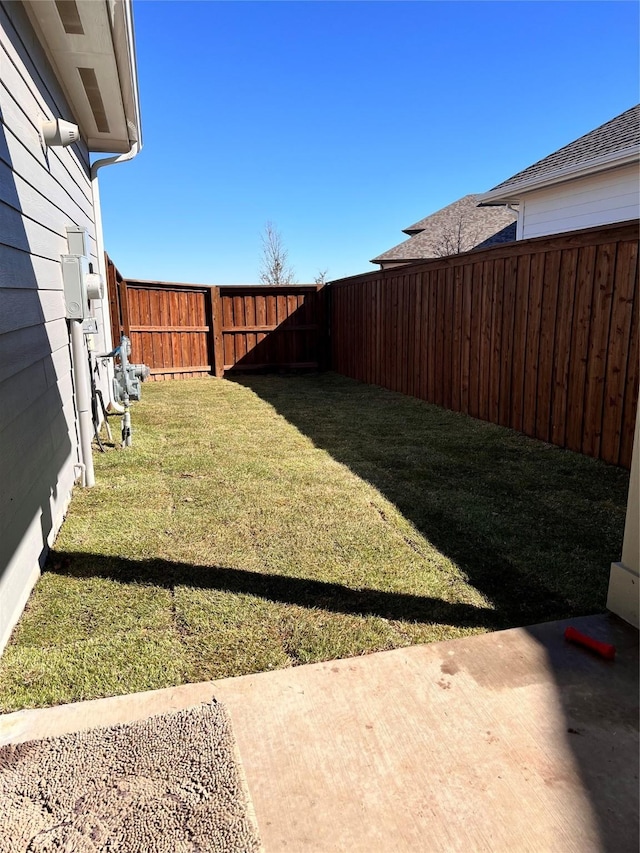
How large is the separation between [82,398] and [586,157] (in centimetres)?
747

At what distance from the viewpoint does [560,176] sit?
25.3 feet

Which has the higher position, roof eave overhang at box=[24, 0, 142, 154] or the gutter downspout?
roof eave overhang at box=[24, 0, 142, 154]

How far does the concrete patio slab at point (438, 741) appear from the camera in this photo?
4.18ft

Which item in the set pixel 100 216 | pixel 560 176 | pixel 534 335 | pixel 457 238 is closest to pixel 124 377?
pixel 100 216

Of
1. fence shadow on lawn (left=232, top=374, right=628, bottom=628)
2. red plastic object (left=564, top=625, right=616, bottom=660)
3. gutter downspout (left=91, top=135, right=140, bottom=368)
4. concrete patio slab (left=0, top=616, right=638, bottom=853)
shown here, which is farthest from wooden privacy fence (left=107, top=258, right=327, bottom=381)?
red plastic object (left=564, top=625, right=616, bottom=660)

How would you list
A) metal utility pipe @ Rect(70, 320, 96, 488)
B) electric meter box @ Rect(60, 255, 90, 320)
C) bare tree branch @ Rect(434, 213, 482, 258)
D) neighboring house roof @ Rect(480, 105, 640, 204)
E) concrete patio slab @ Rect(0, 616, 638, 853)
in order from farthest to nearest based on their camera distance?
bare tree branch @ Rect(434, 213, 482, 258), neighboring house roof @ Rect(480, 105, 640, 204), metal utility pipe @ Rect(70, 320, 96, 488), electric meter box @ Rect(60, 255, 90, 320), concrete patio slab @ Rect(0, 616, 638, 853)

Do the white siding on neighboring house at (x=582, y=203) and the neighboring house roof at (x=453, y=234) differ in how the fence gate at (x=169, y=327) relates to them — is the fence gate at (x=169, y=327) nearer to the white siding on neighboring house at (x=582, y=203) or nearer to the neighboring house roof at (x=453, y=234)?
the white siding on neighboring house at (x=582, y=203)

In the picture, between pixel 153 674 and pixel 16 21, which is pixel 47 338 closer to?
pixel 16 21

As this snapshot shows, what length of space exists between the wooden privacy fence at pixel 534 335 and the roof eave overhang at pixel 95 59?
389 cm

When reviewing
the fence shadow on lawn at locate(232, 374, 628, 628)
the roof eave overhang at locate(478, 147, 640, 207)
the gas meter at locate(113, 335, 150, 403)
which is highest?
the roof eave overhang at locate(478, 147, 640, 207)

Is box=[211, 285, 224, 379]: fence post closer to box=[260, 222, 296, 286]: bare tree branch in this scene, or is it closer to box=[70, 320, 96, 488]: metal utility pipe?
box=[70, 320, 96, 488]: metal utility pipe

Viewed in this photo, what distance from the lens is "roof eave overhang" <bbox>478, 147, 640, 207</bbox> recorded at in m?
6.74

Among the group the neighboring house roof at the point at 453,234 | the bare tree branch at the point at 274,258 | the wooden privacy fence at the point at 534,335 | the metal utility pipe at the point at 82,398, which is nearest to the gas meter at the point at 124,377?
the metal utility pipe at the point at 82,398

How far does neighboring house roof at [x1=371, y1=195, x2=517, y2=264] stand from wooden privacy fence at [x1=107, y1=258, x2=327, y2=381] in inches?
285
